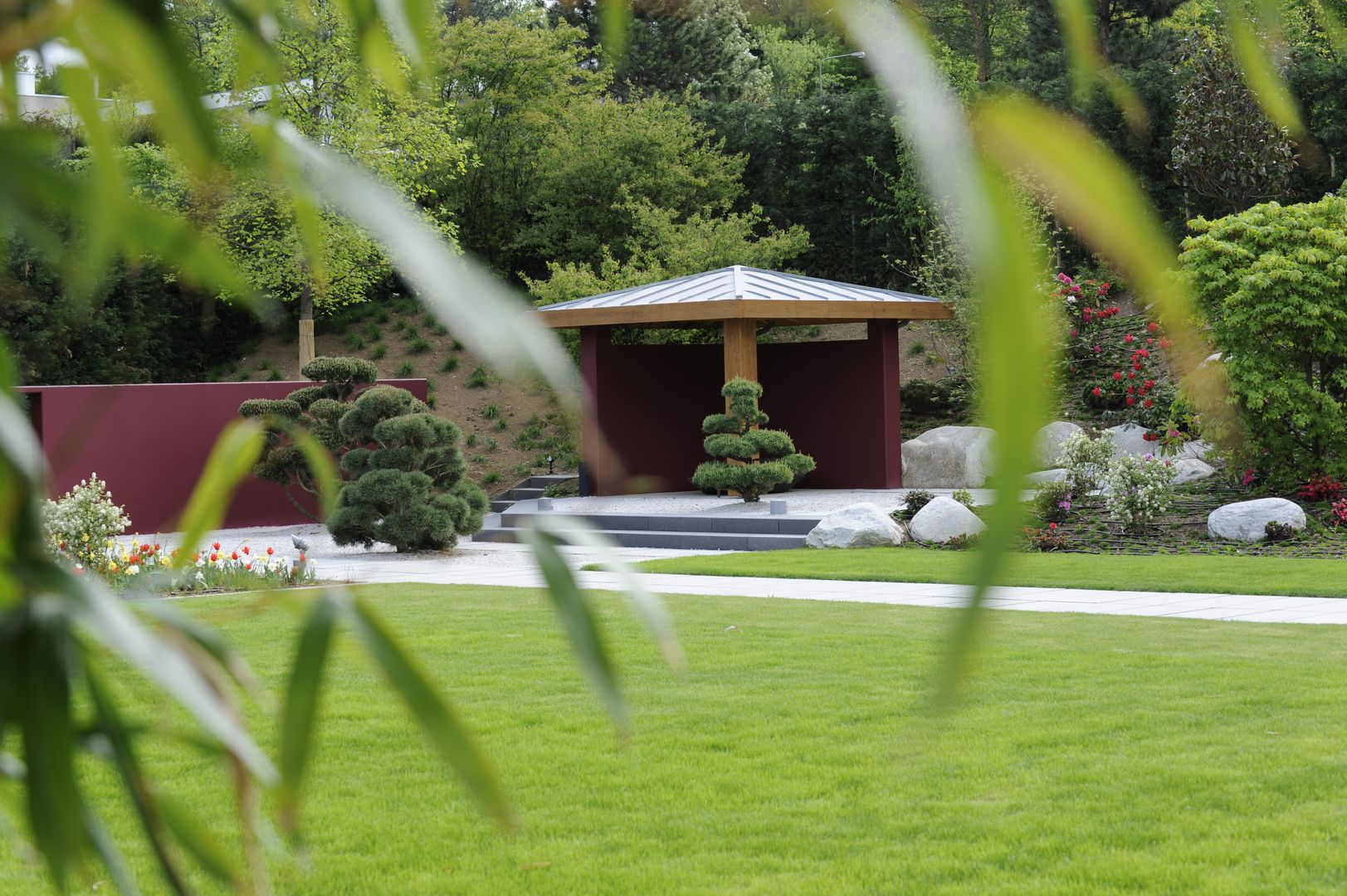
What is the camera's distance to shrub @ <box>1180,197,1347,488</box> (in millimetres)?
11766

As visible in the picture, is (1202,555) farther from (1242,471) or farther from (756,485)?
(756,485)

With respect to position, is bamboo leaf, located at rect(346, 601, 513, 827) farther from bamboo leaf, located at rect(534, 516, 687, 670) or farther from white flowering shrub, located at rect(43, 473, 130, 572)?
white flowering shrub, located at rect(43, 473, 130, 572)

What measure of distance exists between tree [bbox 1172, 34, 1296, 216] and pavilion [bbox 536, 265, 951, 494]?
4675mm

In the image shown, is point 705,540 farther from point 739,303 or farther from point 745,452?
point 739,303

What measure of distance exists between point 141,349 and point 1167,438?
16.3m

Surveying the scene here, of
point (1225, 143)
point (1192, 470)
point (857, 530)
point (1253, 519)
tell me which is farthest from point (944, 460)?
point (1225, 143)

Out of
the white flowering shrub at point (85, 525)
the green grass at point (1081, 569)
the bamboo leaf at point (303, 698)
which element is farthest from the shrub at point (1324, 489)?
the bamboo leaf at point (303, 698)

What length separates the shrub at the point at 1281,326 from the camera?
1177cm

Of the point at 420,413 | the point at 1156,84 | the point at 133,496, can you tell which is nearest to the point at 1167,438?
the point at 420,413

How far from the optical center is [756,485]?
46.5ft

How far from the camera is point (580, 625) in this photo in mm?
656

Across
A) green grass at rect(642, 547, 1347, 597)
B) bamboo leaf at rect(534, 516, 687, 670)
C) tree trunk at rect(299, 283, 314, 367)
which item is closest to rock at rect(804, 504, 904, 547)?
green grass at rect(642, 547, 1347, 597)

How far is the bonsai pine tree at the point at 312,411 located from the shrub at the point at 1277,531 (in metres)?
8.69

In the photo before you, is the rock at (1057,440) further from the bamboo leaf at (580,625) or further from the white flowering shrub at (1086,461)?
the bamboo leaf at (580,625)
